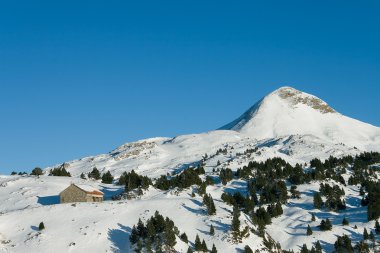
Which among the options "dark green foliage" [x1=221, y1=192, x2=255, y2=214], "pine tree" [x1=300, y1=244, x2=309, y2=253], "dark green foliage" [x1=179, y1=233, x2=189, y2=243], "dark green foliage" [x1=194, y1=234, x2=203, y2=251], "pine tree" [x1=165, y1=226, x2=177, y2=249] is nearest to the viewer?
"pine tree" [x1=165, y1=226, x2=177, y2=249]

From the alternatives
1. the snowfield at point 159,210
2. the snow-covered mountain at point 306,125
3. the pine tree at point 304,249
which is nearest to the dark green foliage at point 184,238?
the snowfield at point 159,210

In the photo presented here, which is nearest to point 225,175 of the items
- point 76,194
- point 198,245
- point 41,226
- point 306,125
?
point 76,194

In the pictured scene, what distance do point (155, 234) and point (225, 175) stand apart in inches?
1435

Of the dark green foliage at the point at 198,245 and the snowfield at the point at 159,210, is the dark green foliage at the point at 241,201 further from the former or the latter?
the dark green foliage at the point at 198,245

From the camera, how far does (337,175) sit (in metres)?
87.1

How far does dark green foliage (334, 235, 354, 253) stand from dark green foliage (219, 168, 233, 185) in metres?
28.2

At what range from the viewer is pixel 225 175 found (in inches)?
3452

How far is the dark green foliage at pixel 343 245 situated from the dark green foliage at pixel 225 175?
92.4 ft

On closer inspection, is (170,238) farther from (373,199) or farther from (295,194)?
(373,199)

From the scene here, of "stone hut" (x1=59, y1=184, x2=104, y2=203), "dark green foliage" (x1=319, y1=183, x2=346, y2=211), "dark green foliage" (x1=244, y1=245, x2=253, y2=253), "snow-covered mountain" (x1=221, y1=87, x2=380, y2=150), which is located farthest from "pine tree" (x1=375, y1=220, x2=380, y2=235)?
"snow-covered mountain" (x1=221, y1=87, x2=380, y2=150)

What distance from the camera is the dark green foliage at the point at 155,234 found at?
51312mm

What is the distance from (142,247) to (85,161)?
9714 centimetres

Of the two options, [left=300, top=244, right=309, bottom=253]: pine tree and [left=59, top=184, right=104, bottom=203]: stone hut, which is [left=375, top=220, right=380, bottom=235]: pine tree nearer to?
[left=300, top=244, right=309, bottom=253]: pine tree

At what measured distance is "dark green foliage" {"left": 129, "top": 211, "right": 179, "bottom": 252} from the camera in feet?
168
